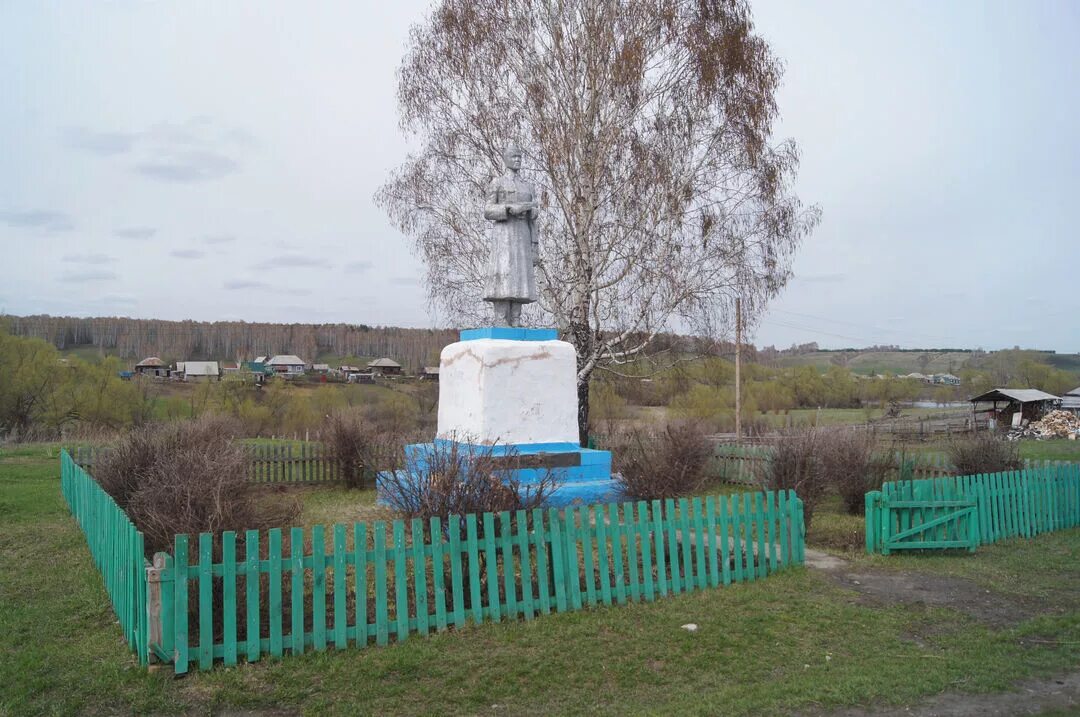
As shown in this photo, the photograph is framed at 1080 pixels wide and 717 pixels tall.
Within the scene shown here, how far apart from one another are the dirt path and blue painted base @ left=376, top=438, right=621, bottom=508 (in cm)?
288

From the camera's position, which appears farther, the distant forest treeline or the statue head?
the distant forest treeline

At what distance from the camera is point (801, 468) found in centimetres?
1048

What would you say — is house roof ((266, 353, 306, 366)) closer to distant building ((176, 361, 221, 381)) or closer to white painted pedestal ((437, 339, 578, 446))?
distant building ((176, 361, 221, 381))

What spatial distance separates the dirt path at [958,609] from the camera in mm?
4355

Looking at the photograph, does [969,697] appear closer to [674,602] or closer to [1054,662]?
[1054,662]

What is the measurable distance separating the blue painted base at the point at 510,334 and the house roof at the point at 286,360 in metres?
41.9

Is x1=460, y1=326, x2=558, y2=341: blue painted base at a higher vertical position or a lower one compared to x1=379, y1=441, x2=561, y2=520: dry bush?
higher

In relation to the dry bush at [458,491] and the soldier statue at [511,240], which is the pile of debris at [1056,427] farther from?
the dry bush at [458,491]

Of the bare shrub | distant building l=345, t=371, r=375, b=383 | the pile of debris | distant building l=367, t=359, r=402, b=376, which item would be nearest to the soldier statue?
the bare shrub

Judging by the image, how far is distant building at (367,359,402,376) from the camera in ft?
167

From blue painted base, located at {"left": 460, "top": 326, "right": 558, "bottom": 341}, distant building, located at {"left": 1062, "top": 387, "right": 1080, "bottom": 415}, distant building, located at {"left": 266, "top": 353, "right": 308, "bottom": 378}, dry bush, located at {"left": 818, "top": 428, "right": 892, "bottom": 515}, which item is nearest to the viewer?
blue painted base, located at {"left": 460, "top": 326, "right": 558, "bottom": 341}

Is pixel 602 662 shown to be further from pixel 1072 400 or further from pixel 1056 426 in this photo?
pixel 1072 400

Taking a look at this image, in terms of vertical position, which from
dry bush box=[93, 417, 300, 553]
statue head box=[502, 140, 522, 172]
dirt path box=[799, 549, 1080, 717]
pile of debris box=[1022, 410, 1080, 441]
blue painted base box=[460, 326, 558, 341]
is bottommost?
pile of debris box=[1022, 410, 1080, 441]

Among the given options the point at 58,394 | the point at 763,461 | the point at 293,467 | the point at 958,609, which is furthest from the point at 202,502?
the point at 58,394
